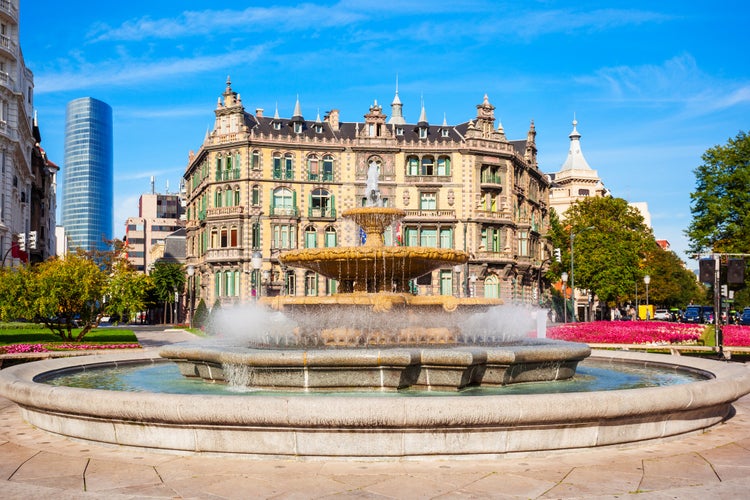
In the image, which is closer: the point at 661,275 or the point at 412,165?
the point at 412,165

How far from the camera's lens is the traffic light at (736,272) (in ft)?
58.6

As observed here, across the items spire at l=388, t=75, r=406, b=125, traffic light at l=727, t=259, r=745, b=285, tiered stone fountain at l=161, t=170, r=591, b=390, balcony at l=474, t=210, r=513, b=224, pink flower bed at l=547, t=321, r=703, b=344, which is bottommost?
pink flower bed at l=547, t=321, r=703, b=344

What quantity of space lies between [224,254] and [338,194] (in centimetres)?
1113

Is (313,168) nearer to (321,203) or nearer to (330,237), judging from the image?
(321,203)

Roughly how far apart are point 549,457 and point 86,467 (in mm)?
4997

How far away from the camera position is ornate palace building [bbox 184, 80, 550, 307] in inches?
2392

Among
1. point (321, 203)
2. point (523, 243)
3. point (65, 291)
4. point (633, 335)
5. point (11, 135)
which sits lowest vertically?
point (633, 335)

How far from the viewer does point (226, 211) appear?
61156mm

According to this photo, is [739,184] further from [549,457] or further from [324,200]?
[549,457]

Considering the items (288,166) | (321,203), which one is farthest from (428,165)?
(288,166)

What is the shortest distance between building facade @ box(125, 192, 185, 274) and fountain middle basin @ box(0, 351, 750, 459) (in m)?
125

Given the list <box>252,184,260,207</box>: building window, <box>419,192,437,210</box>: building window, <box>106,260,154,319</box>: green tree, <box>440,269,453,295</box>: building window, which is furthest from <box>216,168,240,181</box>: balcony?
<box>106,260,154,319</box>: green tree

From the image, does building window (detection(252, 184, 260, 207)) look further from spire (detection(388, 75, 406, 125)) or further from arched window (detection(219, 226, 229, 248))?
spire (detection(388, 75, 406, 125))

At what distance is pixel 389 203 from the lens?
206 feet
